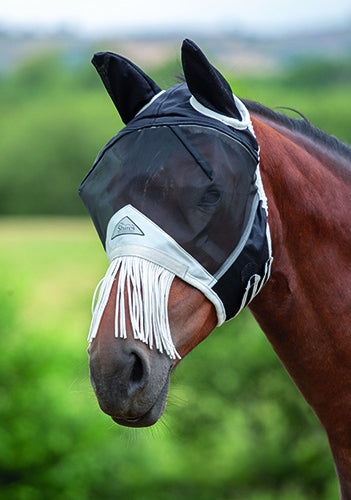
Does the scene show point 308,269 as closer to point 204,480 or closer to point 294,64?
point 204,480

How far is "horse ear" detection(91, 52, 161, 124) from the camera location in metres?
2.37

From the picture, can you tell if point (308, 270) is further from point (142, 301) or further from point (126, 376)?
point (126, 376)

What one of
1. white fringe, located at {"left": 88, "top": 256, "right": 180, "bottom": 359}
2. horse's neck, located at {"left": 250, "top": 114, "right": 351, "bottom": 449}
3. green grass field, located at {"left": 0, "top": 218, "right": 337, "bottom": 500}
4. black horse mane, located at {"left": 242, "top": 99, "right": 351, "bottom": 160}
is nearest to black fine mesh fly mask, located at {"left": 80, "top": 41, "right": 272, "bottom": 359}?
white fringe, located at {"left": 88, "top": 256, "right": 180, "bottom": 359}

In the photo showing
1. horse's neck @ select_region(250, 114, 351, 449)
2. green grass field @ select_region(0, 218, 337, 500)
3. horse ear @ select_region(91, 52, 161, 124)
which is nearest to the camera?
horse ear @ select_region(91, 52, 161, 124)

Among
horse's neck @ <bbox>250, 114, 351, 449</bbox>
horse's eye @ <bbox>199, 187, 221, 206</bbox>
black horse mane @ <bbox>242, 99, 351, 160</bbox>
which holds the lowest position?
horse's neck @ <bbox>250, 114, 351, 449</bbox>

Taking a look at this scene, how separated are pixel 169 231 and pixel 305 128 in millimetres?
780

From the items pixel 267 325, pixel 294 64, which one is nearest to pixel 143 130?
pixel 267 325

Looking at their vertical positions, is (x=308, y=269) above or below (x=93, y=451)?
above

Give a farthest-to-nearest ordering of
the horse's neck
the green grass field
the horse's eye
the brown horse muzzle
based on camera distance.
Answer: the green grass field, the horse's neck, the horse's eye, the brown horse muzzle

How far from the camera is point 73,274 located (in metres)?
32.4

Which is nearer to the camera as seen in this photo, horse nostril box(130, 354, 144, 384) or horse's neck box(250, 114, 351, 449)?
horse nostril box(130, 354, 144, 384)

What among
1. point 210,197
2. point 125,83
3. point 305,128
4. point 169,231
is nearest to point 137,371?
point 169,231

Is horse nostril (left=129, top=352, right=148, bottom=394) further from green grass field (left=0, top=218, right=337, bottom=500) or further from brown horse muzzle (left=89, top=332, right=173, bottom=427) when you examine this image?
green grass field (left=0, top=218, right=337, bottom=500)

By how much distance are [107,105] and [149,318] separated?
154 feet
